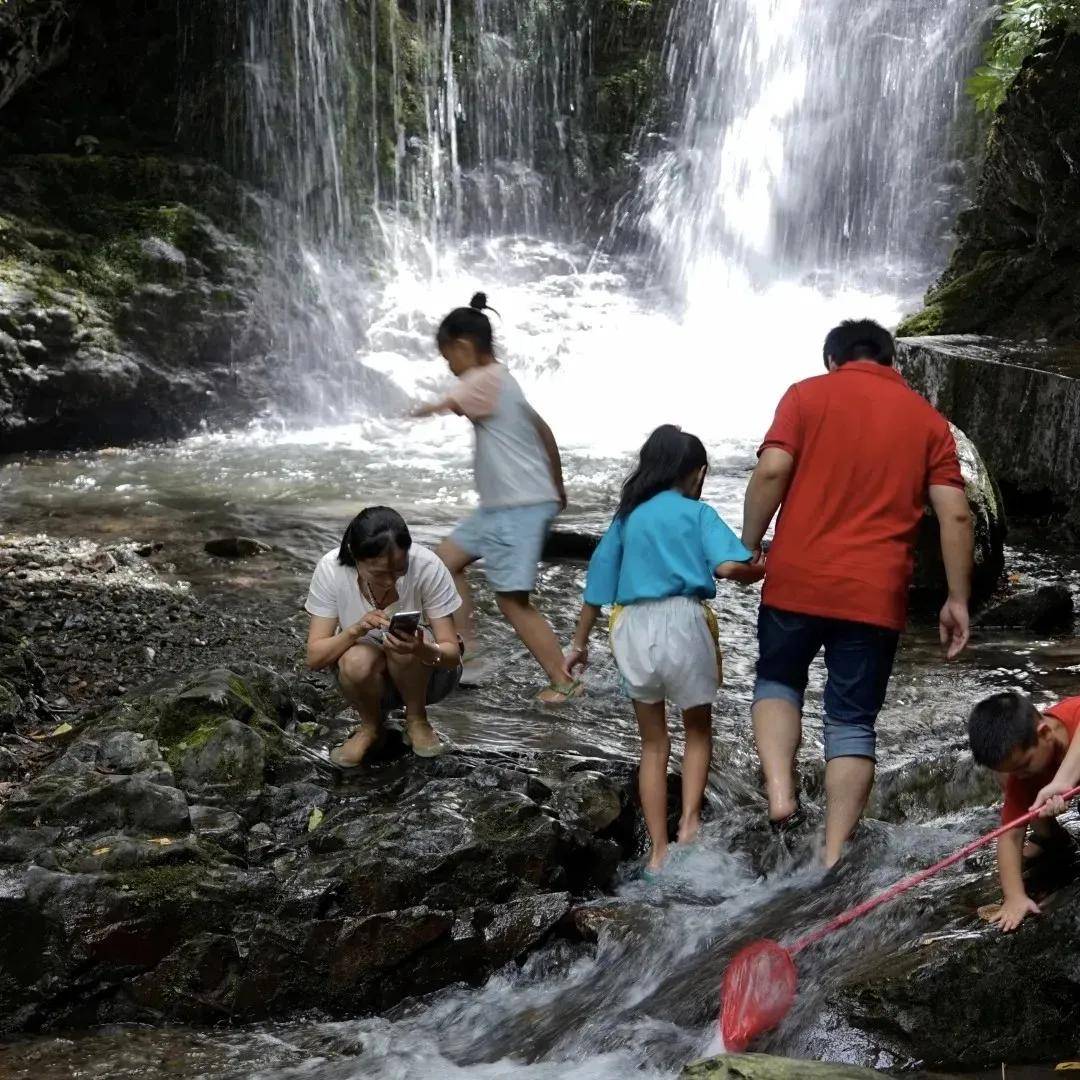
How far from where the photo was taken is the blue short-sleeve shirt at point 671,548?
3.96 metres

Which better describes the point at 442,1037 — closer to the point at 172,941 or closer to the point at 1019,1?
the point at 172,941

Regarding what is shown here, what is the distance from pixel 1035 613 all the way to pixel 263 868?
15.7 ft

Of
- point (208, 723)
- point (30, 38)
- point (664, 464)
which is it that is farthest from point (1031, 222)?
point (30, 38)

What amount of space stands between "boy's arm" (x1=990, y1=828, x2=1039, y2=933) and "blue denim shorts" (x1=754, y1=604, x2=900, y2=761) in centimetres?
76

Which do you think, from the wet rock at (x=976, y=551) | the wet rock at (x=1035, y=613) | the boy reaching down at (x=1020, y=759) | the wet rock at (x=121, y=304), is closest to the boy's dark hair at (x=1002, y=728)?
the boy reaching down at (x=1020, y=759)

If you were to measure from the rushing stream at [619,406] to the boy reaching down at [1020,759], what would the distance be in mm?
185

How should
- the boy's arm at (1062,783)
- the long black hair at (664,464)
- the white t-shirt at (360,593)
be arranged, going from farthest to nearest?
the white t-shirt at (360,593), the long black hair at (664,464), the boy's arm at (1062,783)

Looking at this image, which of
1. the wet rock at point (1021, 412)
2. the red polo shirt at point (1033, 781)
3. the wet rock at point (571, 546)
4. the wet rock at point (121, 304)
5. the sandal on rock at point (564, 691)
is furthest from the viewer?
the wet rock at point (121, 304)

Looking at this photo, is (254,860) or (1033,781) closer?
(1033,781)

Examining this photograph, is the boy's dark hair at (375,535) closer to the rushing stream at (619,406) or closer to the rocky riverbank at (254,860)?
the rocky riverbank at (254,860)

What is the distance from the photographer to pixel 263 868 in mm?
3975

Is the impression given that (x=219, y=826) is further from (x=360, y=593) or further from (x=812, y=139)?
(x=812, y=139)

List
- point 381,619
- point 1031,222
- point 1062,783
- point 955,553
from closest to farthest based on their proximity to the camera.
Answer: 1. point 1062,783
2. point 955,553
3. point 381,619
4. point 1031,222

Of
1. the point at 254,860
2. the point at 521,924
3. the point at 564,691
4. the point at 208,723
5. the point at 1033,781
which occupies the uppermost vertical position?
the point at 1033,781
